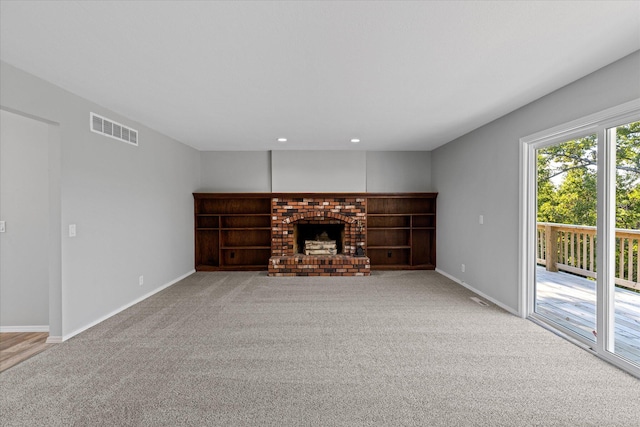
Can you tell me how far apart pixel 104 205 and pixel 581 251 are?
4875 mm

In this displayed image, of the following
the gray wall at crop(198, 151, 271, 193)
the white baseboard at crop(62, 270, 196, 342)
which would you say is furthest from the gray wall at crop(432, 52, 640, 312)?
the white baseboard at crop(62, 270, 196, 342)

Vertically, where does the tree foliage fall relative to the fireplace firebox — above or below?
above

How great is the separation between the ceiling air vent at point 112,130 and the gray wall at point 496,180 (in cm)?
463

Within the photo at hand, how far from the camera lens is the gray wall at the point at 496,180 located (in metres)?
2.49

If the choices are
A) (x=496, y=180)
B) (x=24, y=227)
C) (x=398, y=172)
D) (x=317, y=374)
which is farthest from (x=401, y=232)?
(x=24, y=227)

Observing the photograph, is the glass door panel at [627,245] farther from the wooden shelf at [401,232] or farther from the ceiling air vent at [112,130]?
the ceiling air vent at [112,130]

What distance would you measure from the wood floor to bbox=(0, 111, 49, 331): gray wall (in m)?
0.12

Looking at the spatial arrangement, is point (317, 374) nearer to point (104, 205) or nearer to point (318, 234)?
point (104, 205)

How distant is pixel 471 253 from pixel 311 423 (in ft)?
12.1

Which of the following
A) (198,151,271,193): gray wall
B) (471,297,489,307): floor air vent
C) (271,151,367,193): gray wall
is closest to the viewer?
(471,297,489,307): floor air vent

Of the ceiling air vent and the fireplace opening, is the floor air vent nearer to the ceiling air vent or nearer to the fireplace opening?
the fireplace opening

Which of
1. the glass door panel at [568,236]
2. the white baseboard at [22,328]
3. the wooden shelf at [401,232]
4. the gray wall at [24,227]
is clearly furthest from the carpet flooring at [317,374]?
the wooden shelf at [401,232]

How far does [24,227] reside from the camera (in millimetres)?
3186

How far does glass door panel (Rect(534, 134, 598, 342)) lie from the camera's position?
274cm
